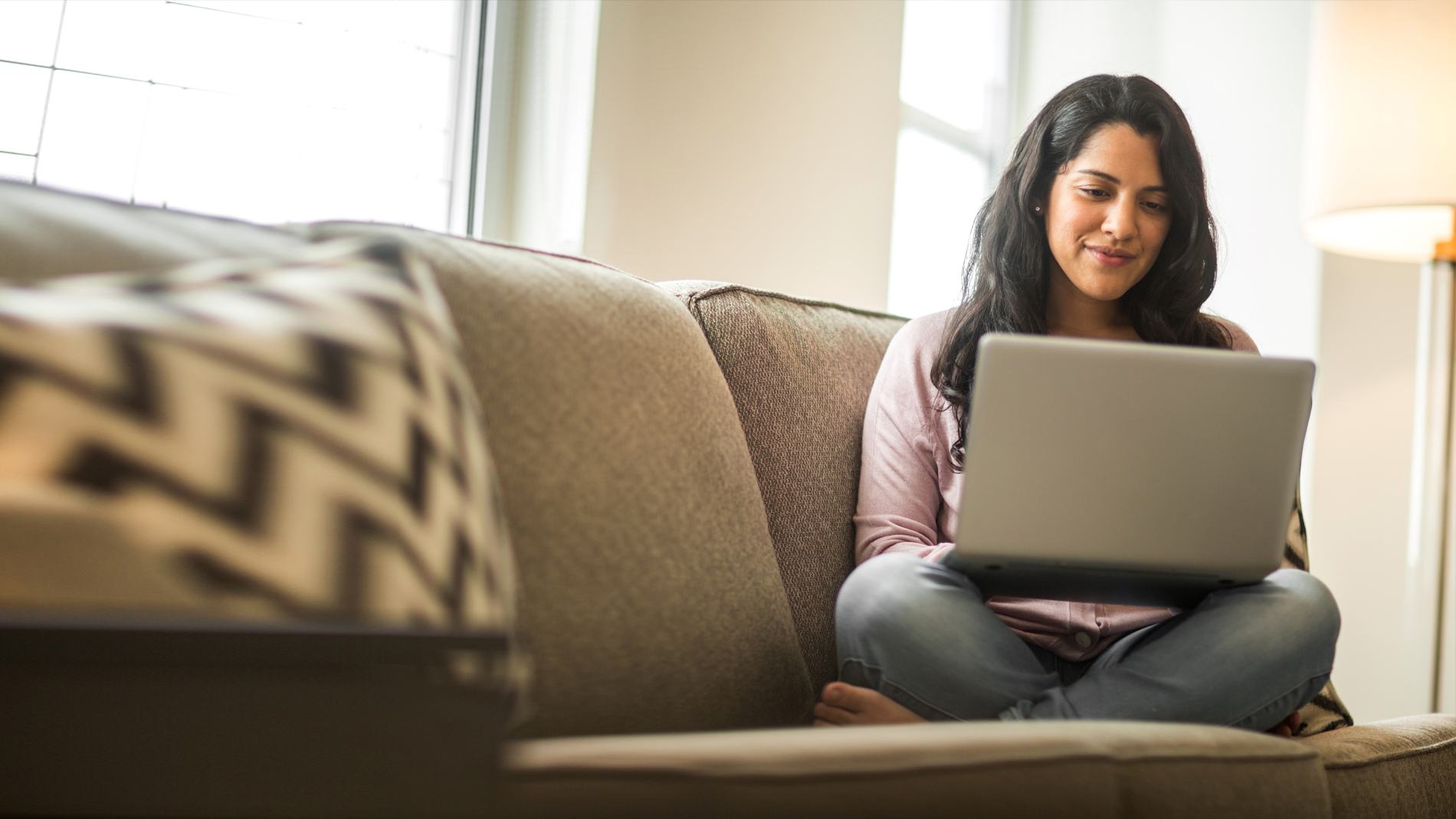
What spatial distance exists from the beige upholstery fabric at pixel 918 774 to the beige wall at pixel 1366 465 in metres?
2.06

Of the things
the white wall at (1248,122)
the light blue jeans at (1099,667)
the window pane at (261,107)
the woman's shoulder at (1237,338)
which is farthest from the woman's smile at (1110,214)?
the white wall at (1248,122)

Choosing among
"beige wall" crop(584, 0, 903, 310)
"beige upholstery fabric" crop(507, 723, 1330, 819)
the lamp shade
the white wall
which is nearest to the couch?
"beige upholstery fabric" crop(507, 723, 1330, 819)

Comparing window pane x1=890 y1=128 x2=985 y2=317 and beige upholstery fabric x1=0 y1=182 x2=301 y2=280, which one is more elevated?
window pane x1=890 y1=128 x2=985 y2=317

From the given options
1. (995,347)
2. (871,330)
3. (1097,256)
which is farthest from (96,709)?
(1097,256)

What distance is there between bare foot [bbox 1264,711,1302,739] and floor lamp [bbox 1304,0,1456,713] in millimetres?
1182

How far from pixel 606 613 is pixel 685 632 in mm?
87

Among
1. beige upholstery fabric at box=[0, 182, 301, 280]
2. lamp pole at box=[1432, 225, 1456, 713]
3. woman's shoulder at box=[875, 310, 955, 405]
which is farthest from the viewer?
lamp pole at box=[1432, 225, 1456, 713]

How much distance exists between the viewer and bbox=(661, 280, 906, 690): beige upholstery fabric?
115 cm

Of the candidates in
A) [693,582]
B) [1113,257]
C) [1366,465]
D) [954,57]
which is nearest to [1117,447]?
[693,582]

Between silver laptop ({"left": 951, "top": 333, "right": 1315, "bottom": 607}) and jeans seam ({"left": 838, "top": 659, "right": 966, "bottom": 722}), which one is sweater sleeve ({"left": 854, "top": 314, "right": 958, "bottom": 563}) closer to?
jeans seam ({"left": 838, "top": 659, "right": 966, "bottom": 722})

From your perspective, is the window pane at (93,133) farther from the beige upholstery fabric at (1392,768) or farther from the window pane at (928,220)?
the window pane at (928,220)

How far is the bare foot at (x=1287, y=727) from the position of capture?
3.31 feet

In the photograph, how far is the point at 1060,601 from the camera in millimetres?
1145

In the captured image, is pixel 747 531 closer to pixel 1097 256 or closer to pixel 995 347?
pixel 995 347
